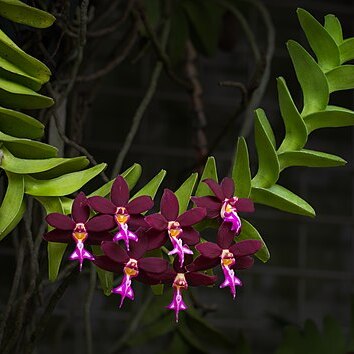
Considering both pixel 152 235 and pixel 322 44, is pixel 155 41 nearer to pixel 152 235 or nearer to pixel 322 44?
pixel 322 44

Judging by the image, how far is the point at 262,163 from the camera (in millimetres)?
714

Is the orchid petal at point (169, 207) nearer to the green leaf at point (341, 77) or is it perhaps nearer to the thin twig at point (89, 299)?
the green leaf at point (341, 77)

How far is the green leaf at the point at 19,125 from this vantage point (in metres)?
0.66

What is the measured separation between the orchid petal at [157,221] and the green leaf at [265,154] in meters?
0.11

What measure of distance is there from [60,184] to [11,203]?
44 millimetres

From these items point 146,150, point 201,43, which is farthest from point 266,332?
point 201,43

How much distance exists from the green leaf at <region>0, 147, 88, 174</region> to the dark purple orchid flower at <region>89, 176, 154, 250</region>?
5cm

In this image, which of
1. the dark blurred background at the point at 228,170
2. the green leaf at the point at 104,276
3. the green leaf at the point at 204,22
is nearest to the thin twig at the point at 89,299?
the green leaf at the point at 104,276

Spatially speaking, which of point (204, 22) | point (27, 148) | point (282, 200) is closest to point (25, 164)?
point (27, 148)

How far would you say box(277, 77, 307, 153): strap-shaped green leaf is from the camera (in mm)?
711

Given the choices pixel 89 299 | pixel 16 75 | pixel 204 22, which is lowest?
pixel 89 299

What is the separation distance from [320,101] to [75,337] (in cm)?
91

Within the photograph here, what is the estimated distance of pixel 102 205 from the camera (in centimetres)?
63

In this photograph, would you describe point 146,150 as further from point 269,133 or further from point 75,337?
point 269,133
